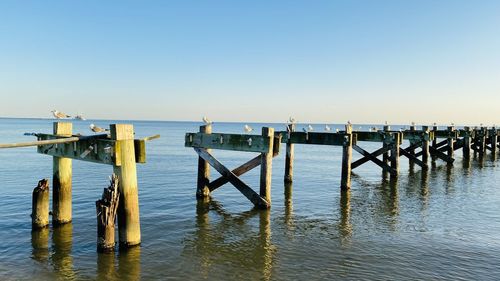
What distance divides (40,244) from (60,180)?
5.72 ft

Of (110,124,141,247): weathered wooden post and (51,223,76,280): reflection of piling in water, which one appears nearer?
(51,223,76,280): reflection of piling in water

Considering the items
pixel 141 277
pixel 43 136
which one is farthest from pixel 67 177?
pixel 141 277

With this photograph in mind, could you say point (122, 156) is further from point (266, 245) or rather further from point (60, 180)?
point (266, 245)

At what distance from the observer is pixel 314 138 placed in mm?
18516

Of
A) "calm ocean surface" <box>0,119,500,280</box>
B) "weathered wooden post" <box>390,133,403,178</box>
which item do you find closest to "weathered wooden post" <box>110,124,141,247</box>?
"calm ocean surface" <box>0,119,500,280</box>

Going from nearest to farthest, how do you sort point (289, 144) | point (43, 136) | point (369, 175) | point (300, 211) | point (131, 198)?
point (131, 198)
point (43, 136)
point (300, 211)
point (289, 144)
point (369, 175)

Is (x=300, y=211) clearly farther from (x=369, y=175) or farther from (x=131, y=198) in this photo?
(x=369, y=175)

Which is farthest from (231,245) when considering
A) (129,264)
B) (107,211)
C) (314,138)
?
(314,138)

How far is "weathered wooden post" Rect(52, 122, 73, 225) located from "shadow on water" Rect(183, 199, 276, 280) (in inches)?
137

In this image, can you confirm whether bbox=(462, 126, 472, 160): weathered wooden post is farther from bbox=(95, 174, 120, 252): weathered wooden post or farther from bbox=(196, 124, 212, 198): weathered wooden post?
bbox=(95, 174, 120, 252): weathered wooden post

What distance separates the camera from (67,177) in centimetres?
1076

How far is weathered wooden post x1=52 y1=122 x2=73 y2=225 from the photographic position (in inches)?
418

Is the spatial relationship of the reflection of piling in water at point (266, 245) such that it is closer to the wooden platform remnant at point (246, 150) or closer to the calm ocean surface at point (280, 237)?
the calm ocean surface at point (280, 237)

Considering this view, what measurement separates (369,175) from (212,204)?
12.5 meters
